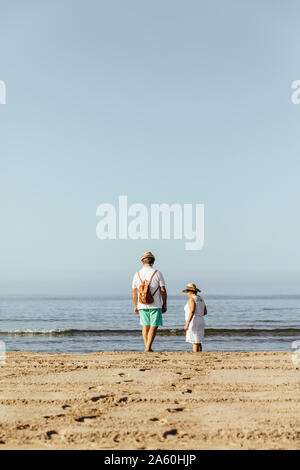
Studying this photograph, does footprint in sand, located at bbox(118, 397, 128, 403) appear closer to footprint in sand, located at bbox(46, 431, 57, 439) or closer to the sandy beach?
the sandy beach

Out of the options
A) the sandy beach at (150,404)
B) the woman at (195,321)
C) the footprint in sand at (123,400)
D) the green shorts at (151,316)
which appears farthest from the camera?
the woman at (195,321)

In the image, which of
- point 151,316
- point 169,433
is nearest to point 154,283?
point 151,316

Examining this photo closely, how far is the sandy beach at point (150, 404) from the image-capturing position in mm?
3273

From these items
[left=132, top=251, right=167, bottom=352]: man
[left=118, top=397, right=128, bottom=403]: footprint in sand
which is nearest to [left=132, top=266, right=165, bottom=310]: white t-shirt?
[left=132, top=251, right=167, bottom=352]: man

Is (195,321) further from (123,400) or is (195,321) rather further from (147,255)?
(123,400)

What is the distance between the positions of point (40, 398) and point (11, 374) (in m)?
1.50

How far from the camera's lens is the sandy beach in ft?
10.7

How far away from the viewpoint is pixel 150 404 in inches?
168

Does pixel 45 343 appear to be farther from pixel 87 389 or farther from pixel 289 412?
pixel 289 412

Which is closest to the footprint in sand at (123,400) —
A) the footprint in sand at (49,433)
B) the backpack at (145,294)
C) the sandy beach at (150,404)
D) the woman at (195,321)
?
the sandy beach at (150,404)

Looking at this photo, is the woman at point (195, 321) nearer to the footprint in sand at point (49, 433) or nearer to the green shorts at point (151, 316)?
the green shorts at point (151, 316)
